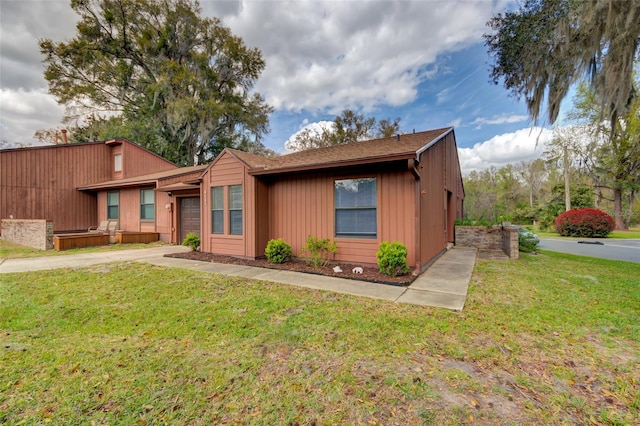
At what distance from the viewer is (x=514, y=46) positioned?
6.25 meters

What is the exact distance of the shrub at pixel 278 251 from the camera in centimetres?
688

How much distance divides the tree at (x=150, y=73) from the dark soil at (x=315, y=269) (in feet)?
50.1

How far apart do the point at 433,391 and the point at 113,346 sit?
3.07 metres

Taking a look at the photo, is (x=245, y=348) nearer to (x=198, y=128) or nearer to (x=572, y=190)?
(x=198, y=128)

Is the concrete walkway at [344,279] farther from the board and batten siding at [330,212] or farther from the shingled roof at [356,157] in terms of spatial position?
the shingled roof at [356,157]

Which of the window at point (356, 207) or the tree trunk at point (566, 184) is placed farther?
the tree trunk at point (566, 184)

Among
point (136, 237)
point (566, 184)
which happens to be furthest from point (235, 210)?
point (566, 184)

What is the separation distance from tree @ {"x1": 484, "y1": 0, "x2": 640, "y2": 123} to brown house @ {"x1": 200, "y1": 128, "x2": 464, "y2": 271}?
2172 millimetres

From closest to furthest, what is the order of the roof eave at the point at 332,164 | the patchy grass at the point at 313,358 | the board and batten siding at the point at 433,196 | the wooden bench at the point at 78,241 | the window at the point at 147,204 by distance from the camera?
1. the patchy grass at the point at 313,358
2. the roof eave at the point at 332,164
3. the board and batten siding at the point at 433,196
4. the wooden bench at the point at 78,241
5. the window at the point at 147,204

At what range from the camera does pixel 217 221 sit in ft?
27.0

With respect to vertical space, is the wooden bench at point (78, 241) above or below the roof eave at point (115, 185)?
below

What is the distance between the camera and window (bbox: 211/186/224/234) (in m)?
8.07

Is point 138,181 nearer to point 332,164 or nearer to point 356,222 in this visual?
point 332,164

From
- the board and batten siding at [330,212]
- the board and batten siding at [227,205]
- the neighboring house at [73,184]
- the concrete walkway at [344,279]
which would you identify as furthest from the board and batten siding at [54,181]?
the board and batten siding at [330,212]
